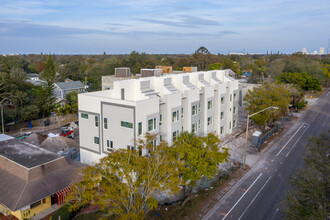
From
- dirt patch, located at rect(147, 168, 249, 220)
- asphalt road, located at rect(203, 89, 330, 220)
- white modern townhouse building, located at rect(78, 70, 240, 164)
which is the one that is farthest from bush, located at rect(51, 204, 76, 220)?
asphalt road, located at rect(203, 89, 330, 220)

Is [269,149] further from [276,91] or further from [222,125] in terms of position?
[276,91]

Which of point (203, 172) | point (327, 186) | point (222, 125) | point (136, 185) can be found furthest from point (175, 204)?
point (222, 125)

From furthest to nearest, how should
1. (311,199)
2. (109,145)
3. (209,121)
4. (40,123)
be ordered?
(40,123) < (209,121) < (109,145) < (311,199)

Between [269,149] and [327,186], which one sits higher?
[327,186]

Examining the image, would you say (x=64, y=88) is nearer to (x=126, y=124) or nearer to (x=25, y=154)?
(x=25, y=154)

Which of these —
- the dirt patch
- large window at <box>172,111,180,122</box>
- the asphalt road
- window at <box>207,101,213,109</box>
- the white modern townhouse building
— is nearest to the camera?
the dirt patch

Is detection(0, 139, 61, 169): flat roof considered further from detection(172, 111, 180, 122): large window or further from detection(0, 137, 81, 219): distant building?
detection(172, 111, 180, 122): large window

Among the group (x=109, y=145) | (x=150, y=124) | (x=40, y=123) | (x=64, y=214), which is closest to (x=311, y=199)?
(x=150, y=124)
